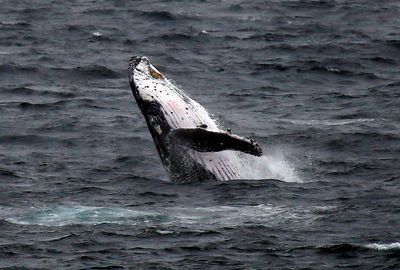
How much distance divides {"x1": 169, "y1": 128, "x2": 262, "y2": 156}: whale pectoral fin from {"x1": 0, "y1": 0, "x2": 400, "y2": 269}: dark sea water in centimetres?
96

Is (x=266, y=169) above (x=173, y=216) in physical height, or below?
below

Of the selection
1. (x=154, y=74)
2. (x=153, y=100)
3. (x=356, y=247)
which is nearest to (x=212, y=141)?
(x=153, y=100)

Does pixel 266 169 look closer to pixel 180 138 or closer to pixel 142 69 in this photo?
pixel 180 138

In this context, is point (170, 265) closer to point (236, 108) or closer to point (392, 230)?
point (392, 230)

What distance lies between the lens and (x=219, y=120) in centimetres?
4262

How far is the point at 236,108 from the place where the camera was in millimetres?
44344

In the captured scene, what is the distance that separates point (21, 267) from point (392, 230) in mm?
7262

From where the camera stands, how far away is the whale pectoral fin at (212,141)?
3250cm

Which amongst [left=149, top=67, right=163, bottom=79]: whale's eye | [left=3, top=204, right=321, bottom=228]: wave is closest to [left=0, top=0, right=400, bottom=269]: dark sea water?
[left=3, top=204, right=321, bottom=228]: wave

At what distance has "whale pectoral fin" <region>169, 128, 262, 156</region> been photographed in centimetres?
3250

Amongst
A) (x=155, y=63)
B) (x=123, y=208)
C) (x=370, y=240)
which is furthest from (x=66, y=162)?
(x=155, y=63)

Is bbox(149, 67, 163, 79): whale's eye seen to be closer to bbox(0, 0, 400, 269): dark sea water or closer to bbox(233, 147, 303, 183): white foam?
bbox(0, 0, 400, 269): dark sea water

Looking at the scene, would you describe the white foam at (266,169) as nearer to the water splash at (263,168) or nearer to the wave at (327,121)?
the water splash at (263,168)

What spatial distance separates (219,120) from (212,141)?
971 cm
